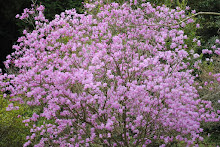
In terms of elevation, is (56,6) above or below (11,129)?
above

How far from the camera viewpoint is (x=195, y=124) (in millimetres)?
4000

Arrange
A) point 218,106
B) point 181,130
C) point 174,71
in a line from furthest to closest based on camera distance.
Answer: point 218,106 → point 174,71 → point 181,130

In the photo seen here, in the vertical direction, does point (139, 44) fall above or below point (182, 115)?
above

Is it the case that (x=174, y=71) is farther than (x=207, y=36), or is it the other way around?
(x=207, y=36)

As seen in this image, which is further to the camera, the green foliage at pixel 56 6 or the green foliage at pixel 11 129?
the green foliage at pixel 56 6

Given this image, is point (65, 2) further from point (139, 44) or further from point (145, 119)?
point (145, 119)

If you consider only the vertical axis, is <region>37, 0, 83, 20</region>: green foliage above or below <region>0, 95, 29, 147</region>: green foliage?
above

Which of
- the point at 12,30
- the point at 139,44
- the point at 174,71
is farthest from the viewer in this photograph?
the point at 12,30

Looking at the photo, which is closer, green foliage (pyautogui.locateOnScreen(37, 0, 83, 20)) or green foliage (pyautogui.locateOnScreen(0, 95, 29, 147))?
A: green foliage (pyautogui.locateOnScreen(0, 95, 29, 147))

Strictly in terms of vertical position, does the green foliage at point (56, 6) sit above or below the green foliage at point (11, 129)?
above

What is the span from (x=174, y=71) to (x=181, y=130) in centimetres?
112

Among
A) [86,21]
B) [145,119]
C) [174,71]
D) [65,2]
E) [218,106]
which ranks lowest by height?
[218,106]

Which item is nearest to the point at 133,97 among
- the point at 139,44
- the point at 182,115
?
the point at 182,115

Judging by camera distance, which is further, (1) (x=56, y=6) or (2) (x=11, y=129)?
(1) (x=56, y=6)
